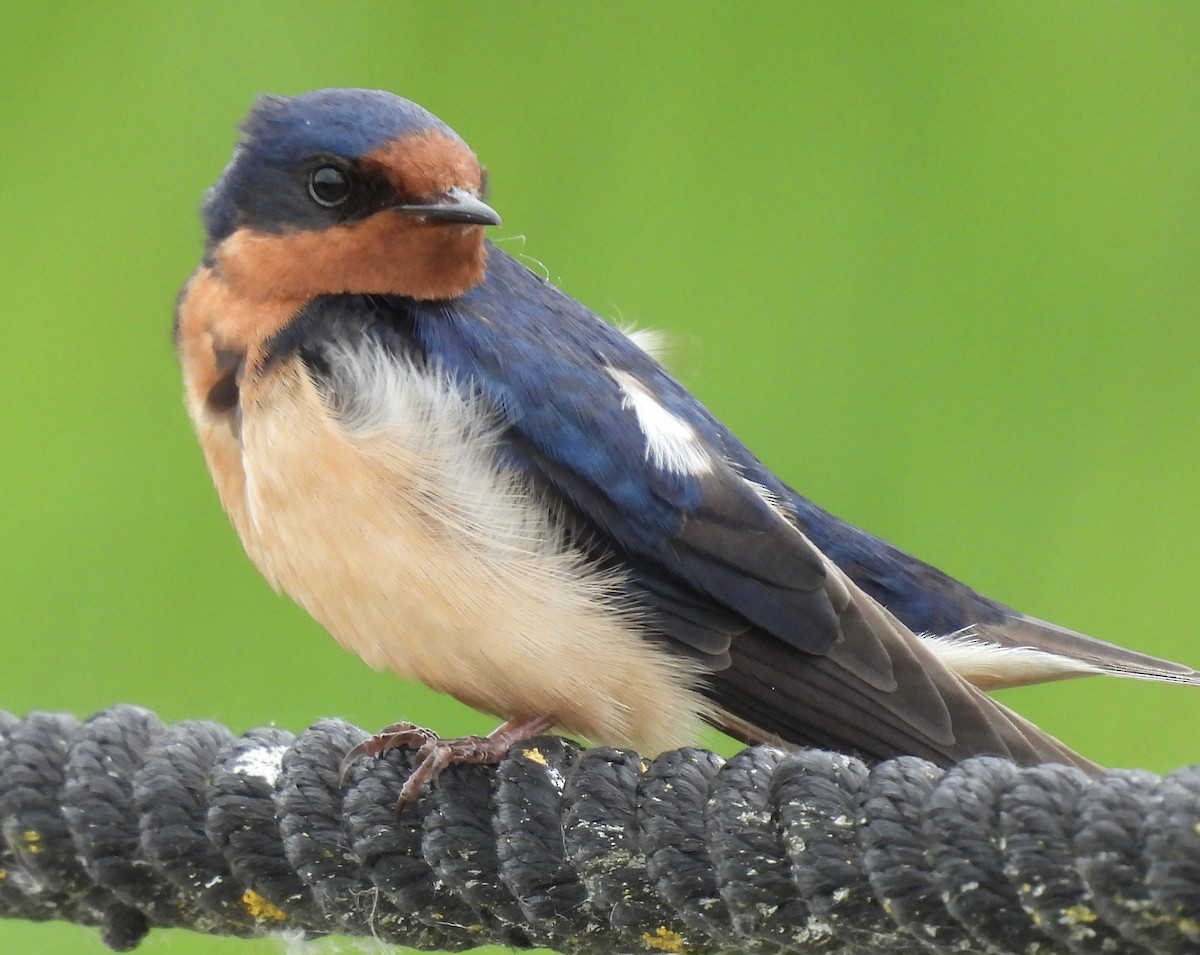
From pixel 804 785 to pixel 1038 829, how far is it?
14 cm

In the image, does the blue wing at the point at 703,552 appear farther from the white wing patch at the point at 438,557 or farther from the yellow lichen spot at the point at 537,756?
the yellow lichen spot at the point at 537,756

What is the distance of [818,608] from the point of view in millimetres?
1153

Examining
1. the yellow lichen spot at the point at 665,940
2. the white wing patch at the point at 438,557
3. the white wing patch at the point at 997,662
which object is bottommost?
the yellow lichen spot at the point at 665,940

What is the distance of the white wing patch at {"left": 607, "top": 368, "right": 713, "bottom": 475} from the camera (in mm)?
1186

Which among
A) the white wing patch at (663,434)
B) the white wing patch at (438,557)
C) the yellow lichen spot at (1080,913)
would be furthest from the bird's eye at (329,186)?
the yellow lichen spot at (1080,913)

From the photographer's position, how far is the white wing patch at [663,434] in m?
1.19

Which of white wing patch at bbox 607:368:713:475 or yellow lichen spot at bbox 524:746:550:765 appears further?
white wing patch at bbox 607:368:713:475

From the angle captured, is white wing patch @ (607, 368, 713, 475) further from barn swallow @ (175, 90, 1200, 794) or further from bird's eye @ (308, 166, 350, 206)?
bird's eye @ (308, 166, 350, 206)

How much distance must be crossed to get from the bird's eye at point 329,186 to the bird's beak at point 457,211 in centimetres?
6

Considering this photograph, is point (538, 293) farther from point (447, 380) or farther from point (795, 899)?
point (795, 899)

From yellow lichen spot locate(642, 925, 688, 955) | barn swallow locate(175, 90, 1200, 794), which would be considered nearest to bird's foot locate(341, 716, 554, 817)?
barn swallow locate(175, 90, 1200, 794)

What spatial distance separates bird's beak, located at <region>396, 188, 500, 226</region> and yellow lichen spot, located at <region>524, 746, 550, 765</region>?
0.38 metres

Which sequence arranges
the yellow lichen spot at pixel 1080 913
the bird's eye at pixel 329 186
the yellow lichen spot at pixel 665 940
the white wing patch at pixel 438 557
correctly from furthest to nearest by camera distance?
the bird's eye at pixel 329 186
the white wing patch at pixel 438 557
the yellow lichen spot at pixel 665 940
the yellow lichen spot at pixel 1080 913

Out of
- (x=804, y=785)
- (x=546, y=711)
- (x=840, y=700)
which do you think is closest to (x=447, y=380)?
(x=546, y=711)
